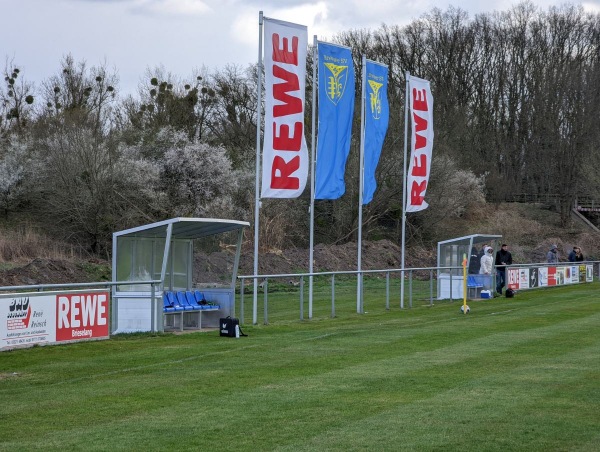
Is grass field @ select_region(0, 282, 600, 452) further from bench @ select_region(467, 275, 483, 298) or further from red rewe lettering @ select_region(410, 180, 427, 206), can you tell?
bench @ select_region(467, 275, 483, 298)

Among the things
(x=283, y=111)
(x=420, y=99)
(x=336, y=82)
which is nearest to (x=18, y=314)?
(x=283, y=111)

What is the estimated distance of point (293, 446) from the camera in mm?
9719

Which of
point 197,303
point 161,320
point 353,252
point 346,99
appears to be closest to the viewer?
point 161,320

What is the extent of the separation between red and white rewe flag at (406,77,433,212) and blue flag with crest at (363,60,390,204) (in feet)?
5.34

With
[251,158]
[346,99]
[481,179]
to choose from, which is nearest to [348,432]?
[346,99]

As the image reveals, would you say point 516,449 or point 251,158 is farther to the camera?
point 251,158

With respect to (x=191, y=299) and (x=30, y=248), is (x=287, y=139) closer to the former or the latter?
(x=191, y=299)

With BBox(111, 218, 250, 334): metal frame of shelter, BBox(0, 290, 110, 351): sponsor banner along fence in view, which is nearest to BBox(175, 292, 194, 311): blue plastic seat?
BBox(111, 218, 250, 334): metal frame of shelter

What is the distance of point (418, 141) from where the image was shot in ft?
104

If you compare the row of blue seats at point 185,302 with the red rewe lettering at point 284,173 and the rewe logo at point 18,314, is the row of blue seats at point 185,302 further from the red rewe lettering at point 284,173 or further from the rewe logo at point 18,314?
the rewe logo at point 18,314

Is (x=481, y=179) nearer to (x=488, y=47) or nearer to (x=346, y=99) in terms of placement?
(x=488, y=47)

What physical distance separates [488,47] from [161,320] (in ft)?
227

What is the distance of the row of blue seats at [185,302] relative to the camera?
23.0m

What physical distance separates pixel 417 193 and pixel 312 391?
63.7 ft
